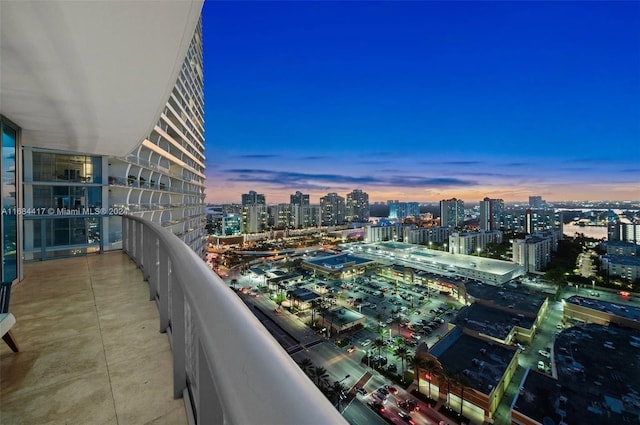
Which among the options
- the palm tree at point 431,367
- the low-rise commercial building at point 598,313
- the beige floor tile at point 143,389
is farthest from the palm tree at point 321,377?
the low-rise commercial building at point 598,313

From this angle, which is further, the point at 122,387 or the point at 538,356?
the point at 538,356

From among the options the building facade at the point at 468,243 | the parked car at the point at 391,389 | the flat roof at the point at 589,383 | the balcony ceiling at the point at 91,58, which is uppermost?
the balcony ceiling at the point at 91,58

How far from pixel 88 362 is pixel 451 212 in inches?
2745

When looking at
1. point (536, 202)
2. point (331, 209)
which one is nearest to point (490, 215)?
point (536, 202)

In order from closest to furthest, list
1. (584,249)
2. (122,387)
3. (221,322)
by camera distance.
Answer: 1. (221,322)
2. (122,387)
3. (584,249)

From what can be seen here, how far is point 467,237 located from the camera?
3975 centimetres

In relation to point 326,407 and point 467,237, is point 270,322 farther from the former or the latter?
point 467,237

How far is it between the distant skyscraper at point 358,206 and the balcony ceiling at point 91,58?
79079mm

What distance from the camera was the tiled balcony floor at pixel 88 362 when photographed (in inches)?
49.4

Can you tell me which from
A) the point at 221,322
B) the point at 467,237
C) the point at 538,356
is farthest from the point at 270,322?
the point at 467,237

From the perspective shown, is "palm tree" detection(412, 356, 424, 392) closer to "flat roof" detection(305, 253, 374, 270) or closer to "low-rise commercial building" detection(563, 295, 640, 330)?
"low-rise commercial building" detection(563, 295, 640, 330)

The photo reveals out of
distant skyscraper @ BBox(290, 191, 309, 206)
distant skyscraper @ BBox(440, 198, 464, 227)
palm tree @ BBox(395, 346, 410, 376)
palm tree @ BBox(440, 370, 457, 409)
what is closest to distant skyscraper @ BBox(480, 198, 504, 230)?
distant skyscraper @ BBox(440, 198, 464, 227)

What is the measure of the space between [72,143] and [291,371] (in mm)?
6464

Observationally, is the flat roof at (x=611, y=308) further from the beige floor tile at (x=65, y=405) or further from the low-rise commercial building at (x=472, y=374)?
the beige floor tile at (x=65, y=405)
